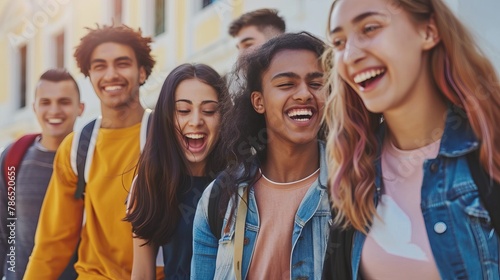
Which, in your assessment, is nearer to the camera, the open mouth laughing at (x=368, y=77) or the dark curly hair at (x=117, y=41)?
the open mouth laughing at (x=368, y=77)

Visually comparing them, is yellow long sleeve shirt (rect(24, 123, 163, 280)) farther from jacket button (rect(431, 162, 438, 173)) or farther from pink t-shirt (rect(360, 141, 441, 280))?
jacket button (rect(431, 162, 438, 173))

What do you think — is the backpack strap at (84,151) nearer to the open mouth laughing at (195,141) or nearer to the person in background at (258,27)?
the open mouth laughing at (195,141)

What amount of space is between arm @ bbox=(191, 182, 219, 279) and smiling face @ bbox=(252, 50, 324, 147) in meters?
0.42

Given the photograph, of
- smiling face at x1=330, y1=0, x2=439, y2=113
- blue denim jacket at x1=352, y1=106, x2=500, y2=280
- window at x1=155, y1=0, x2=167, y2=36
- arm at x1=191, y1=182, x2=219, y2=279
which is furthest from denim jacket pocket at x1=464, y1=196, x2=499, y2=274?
window at x1=155, y1=0, x2=167, y2=36

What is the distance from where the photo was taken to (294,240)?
288 centimetres

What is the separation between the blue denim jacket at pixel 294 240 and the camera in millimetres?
2881

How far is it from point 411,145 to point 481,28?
314 centimetres

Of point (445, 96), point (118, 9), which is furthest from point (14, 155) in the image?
point (118, 9)

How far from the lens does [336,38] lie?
2.44 m

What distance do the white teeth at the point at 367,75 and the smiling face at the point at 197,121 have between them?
4.51 feet

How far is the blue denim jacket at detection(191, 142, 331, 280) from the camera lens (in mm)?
2881

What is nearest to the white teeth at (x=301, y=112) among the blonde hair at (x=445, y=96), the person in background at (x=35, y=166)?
the blonde hair at (x=445, y=96)

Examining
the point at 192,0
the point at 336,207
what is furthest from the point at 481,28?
the point at 192,0

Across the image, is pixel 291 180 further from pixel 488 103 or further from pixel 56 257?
pixel 56 257
